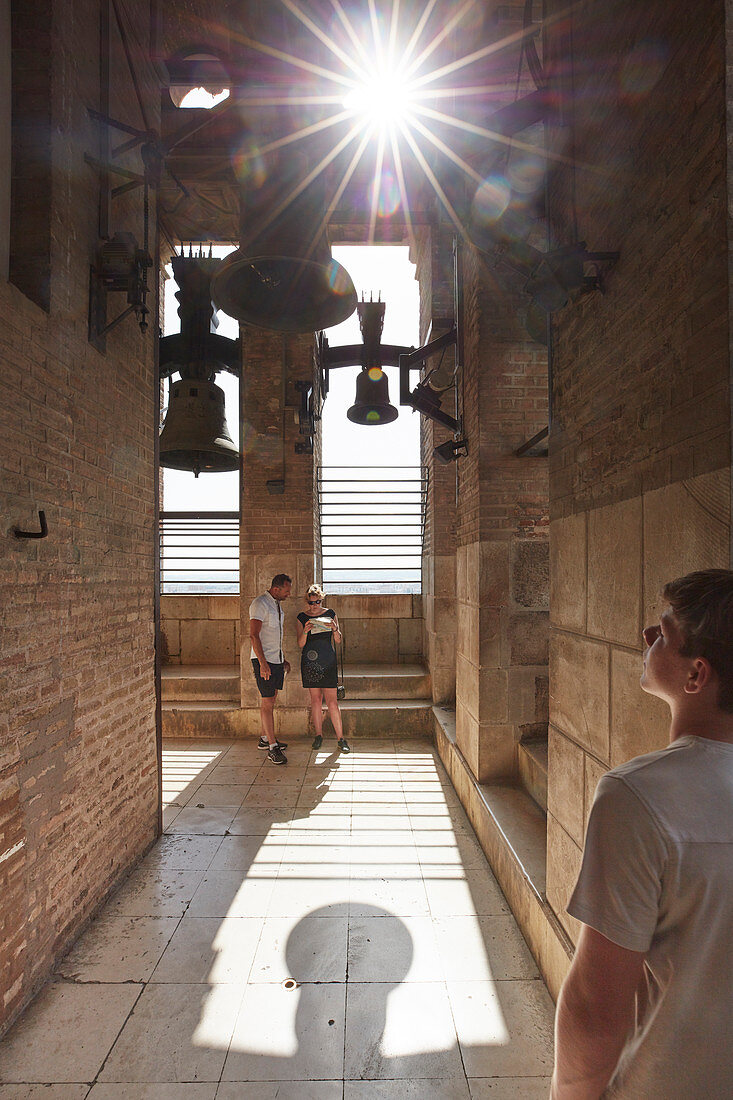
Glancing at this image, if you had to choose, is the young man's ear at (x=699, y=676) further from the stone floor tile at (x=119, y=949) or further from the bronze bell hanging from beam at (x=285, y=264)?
the stone floor tile at (x=119, y=949)

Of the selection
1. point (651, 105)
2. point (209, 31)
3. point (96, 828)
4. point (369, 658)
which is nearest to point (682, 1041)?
point (651, 105)

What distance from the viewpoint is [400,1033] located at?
2.23 m

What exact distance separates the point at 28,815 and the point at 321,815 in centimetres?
245

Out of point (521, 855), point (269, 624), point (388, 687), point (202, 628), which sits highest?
point (269, 624)

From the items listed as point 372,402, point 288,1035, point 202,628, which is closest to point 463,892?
point 288,1035

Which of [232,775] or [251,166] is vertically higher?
[251,166]

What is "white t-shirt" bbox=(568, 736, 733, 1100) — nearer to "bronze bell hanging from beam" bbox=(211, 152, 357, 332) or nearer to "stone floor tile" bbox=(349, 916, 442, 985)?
"stone floor tile" bbox=(349, 916, 442, 985)

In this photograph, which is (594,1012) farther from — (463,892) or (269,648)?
(269,648)

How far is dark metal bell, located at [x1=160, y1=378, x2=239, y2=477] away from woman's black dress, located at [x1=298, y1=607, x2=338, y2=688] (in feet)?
6.98

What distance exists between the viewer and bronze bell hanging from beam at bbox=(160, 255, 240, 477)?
16.0 ft

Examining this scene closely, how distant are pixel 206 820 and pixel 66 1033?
205cm

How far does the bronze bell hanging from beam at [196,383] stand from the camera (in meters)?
4.86

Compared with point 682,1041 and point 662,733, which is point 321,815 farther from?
point 682,1041

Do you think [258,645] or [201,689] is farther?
[201,689]
